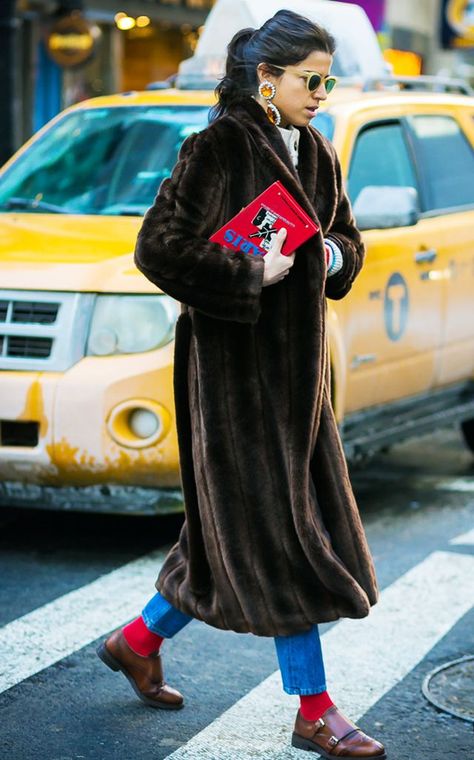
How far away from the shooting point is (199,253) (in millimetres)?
3900

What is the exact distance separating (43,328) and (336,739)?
2.54 metres

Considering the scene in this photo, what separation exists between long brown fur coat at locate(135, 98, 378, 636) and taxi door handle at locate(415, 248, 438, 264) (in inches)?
125

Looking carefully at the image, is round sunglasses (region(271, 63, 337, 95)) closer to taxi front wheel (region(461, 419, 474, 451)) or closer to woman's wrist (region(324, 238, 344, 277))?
woman's wrist (region(324, 238, 344, 277))

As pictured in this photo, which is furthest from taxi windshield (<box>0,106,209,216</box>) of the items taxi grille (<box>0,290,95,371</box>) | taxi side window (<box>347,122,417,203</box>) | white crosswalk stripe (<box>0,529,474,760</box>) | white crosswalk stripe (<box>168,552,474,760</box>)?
white crosswalk stripe (<box>168,552,474,760</box>)

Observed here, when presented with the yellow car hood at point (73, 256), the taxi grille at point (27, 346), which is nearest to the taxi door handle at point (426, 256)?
the yellow car hood at point (73, 256)

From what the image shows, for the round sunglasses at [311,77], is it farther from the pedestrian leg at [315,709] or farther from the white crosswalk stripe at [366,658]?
the white crosswalk stripe at [366,658]

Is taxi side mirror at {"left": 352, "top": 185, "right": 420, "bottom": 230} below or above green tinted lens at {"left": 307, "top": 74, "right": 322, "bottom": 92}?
below

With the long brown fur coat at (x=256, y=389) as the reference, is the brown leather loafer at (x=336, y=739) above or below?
below

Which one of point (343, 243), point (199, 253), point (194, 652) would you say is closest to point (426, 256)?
point (194, 652)

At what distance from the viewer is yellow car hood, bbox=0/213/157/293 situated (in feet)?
20.0

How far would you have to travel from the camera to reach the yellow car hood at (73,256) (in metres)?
6.09

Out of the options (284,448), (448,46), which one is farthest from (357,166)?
(448,46)

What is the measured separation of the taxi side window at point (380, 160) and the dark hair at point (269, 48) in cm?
300

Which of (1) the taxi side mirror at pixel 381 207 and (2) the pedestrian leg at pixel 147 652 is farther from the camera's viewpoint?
(1) the taxi side mirror at pixel 381 207
